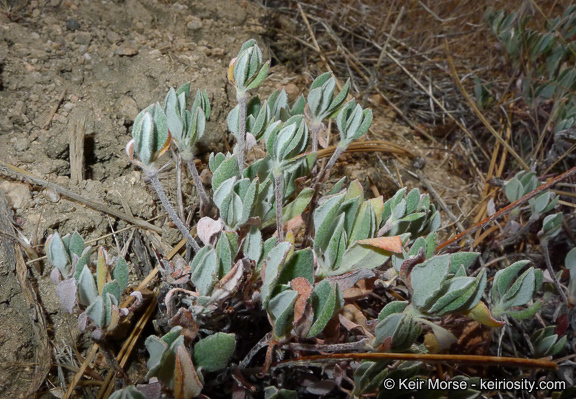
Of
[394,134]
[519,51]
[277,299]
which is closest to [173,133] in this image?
[277,299]

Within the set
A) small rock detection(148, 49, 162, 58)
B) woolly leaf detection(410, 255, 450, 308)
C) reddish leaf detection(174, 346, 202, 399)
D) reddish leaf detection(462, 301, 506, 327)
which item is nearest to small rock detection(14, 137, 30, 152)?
small rock detection(148, 49, 162, 58)

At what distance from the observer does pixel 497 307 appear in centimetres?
127

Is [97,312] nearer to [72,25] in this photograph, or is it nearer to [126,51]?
[126,51]

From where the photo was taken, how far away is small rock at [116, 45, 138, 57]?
188cm

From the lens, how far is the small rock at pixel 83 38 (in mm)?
1859

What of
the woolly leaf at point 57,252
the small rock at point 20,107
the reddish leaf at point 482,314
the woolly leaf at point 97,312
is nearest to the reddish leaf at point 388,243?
the reddish leaf at point 482,314

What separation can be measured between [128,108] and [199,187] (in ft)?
2.07

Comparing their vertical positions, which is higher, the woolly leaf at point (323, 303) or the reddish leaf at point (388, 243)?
the reddish leaf at point (388, 243)

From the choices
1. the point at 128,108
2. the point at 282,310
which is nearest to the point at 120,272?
the point at 282,310

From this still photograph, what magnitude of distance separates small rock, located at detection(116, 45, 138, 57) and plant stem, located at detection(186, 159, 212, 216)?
84 centimetres

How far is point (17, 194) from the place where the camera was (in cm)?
142

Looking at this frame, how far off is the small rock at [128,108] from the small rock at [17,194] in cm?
46

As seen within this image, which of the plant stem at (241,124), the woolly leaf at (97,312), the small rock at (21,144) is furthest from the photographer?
the small rock at (21,144)

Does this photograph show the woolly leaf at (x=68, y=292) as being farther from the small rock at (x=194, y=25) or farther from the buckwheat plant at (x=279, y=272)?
the small rock at (x=194, y=25)
